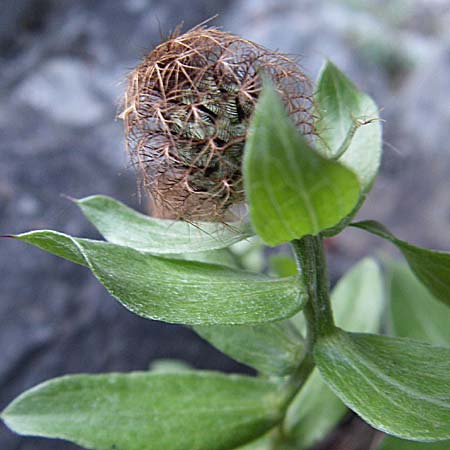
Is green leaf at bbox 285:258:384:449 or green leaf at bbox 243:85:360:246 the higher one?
green leaf at bbox 243:85:360:246

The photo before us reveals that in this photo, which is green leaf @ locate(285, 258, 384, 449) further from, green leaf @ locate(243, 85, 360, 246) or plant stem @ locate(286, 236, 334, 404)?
green leaf @ locate(243, 85, 360, 246)

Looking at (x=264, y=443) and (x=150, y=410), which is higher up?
(x=150, y=410)

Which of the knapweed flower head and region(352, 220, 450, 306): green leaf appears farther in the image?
region(352, 220, 450, 306): green leaf

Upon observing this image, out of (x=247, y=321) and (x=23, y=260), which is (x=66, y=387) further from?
(x=23, y=260)

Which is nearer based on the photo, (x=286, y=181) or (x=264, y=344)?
(x=286, y=181)

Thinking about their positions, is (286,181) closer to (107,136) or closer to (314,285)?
(314,285)

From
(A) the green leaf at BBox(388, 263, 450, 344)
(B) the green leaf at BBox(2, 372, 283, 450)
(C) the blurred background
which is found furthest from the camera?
(C) the blurred background

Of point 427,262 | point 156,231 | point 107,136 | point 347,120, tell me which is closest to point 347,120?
point 347,120

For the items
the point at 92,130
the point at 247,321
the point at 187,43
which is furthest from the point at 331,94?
the point at 92,130

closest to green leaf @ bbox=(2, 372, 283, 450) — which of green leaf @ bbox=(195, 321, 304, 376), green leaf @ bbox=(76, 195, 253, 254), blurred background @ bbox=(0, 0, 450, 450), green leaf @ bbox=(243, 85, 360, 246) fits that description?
green leaf @ bbox=(195, 321, 304, 376)
